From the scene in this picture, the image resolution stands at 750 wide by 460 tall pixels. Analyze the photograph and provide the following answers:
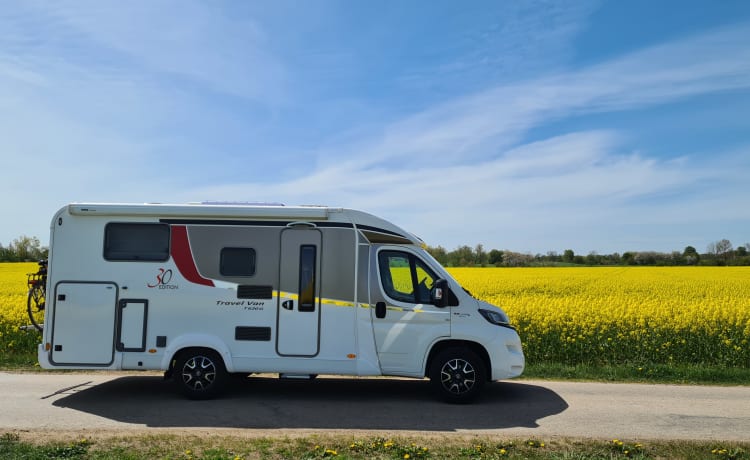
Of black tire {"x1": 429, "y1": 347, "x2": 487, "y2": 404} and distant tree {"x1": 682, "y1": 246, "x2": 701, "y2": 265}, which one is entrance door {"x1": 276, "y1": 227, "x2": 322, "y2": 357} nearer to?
black tire {"x1": 429, "y1": 347, "x2": 487, "y2": 404}

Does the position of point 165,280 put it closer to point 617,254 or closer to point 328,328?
point 328,328

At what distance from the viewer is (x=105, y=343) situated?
28.1 feet

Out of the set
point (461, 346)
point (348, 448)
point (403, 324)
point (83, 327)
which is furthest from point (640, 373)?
point (83, 327)

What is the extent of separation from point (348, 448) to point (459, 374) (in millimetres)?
2755

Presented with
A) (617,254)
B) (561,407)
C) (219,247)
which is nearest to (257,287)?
(219,247)

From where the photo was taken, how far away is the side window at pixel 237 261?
28.5ft

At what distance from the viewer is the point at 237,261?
28.6 feet

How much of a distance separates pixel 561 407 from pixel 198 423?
5.26m

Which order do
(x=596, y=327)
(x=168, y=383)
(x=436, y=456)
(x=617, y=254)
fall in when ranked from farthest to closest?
(x=617, y=254) < (x=596, y=327) < (x=168, y=383) < (x=436, y=456)

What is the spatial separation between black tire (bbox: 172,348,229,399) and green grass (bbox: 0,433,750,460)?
1.97 meters

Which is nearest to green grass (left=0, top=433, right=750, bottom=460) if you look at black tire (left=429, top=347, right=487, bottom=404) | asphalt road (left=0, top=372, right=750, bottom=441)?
asphalt road (left=0, top=372, right=750, bottom=441)

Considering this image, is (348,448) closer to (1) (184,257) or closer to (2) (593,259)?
→ (1) (184,257)

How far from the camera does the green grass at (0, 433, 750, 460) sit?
19.9ft

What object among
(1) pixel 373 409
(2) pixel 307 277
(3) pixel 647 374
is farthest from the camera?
(3) pixel 647 374
